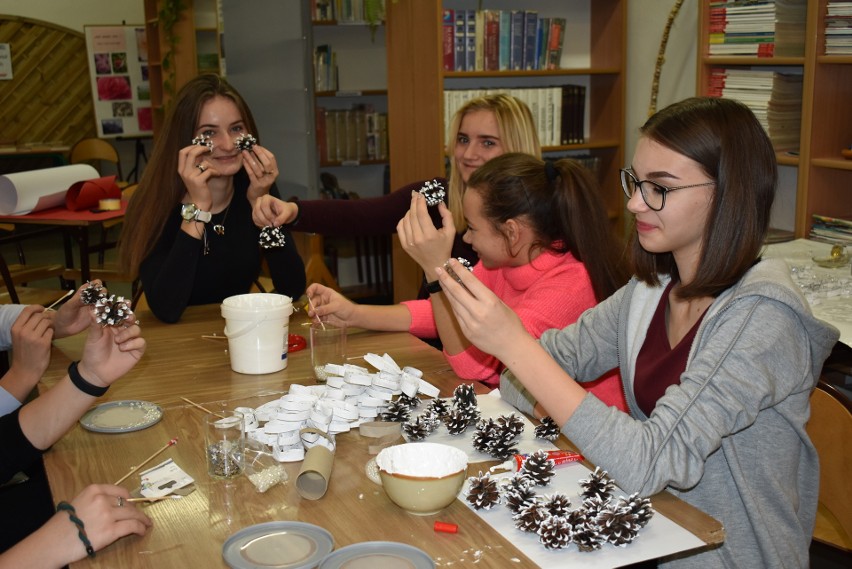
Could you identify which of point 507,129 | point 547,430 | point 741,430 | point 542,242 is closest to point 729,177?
point 741,430

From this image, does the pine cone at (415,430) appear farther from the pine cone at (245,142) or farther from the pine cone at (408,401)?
the pine cone at (245,142)

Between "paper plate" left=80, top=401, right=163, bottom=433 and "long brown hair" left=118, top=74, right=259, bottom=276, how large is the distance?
96cm

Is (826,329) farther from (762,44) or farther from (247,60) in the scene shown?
(247,60)

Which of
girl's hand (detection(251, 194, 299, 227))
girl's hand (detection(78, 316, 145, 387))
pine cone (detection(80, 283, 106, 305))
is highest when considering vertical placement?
girl's hand (detection(251, 194, 299, 227))

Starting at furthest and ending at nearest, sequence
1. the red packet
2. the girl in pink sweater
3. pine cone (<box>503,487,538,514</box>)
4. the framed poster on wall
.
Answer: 1. the framed poster on wall
2. the red packet
3. the girl in pink sweater
4. pine cone (<box>503,487,538,514</box>)

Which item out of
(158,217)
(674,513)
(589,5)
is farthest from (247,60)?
(674,513)

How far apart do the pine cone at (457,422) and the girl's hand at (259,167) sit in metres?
1.38

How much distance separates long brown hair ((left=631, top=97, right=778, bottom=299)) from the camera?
1.46m

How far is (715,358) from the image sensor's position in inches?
53.9

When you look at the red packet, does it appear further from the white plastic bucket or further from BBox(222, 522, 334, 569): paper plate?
BBox(222, 522, 334, 569): paper plate

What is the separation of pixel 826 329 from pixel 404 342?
1113mm

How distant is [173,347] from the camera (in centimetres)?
226

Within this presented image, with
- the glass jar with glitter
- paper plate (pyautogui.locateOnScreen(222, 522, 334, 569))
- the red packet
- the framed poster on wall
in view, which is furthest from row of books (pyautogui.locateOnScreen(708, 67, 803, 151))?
the framed poster on wall

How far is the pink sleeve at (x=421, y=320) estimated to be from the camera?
239 centimetres
